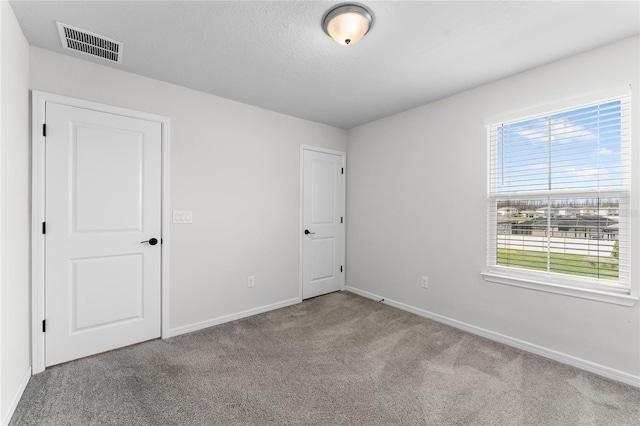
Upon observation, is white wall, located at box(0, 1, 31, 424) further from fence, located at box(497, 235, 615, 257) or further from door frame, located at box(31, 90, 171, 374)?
fence, located at box(497, 235, 615, 257)

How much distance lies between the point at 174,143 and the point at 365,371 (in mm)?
2694

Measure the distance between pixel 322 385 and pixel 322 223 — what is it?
2.34 m

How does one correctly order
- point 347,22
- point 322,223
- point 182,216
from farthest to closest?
1. point 322,223
2. point 182,216
3. point 347,22

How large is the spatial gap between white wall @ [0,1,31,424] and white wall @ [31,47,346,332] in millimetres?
396

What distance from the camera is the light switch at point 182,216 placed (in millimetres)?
2818

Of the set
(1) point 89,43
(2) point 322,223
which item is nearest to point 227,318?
(2) point 322,223

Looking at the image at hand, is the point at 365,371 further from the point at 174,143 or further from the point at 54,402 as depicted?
the point at 174,143

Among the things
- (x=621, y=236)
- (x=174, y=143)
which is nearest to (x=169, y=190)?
(x=174, y=143)

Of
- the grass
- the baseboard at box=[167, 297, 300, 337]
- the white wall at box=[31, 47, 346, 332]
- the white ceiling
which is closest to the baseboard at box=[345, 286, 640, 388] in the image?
the grass

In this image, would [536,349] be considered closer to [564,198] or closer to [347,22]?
[564,198]

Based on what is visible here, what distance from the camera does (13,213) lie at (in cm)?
182

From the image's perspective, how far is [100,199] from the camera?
7.95ft

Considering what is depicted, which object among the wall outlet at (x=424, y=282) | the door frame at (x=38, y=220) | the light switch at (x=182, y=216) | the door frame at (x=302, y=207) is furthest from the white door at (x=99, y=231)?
the wall outlet at (x=424, y=282)

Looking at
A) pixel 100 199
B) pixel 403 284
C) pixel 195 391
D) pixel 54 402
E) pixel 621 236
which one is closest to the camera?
pixel 54 402
